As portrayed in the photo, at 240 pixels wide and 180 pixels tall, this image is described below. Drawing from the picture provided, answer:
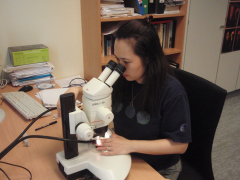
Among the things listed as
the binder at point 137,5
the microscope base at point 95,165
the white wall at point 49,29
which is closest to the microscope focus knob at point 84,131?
the microscope base at point 95,165

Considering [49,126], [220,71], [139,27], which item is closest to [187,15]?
[220,71]

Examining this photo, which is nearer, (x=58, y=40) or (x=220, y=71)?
(x=58, y=40)

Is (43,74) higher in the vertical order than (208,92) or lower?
lower

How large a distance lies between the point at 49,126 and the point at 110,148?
1.49 ft

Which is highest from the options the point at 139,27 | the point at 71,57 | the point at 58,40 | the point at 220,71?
the point at 139,27

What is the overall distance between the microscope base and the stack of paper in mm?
990

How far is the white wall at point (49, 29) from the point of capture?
1.63m

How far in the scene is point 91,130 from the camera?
2.36 feet

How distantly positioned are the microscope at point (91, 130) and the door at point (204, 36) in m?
1.86

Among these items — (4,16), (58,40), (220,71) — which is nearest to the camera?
(4,16)

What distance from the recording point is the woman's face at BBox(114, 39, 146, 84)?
947 mm

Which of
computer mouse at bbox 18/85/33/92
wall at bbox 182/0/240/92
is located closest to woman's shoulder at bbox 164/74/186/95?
computer mouse at bbox 18/85/33/92

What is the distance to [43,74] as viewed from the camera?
5.49 ft

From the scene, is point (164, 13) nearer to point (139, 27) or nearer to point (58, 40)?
point (58, 40)
